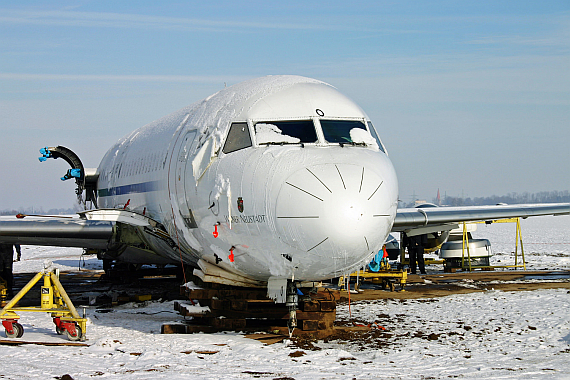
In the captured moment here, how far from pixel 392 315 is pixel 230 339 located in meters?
4.41

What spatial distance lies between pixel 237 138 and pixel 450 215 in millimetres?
11720

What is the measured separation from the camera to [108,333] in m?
11.2

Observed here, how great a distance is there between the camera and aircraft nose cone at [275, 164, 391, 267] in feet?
27.7

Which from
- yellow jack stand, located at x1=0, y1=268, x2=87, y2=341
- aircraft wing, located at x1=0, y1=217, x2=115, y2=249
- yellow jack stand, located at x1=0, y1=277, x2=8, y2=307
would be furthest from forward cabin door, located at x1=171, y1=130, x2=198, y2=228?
yellow jack stand, located at x1=0, y1=277, x2=8, y2=307

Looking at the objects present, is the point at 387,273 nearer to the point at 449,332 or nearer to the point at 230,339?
the point at 449,332

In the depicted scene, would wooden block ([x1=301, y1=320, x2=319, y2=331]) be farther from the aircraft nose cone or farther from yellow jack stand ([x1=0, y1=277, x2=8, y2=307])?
yellow jack stand ([x1=0, y1=277, x2=8, y2=307])

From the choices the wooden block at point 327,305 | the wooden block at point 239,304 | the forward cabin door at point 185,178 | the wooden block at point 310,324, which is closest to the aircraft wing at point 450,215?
the wooden block at point 327,305

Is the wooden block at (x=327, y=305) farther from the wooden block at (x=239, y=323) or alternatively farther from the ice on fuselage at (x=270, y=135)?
the ice on fuselage at (x=270, y=135)

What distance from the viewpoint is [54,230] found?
1511cm

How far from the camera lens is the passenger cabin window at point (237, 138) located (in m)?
9.86

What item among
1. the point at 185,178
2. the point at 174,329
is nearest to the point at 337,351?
the point at 174,329

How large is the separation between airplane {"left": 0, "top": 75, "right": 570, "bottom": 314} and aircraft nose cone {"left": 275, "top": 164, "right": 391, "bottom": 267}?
15mm

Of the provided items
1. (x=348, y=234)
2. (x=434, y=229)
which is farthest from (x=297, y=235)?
(x=434, y=229)

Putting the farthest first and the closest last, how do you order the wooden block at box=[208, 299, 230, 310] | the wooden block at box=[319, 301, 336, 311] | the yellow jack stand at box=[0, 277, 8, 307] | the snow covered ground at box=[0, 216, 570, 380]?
the yellow jack stand at box=[0, 277, 8, 307], the wooden block at box=[319, 301, 336, 311], the wooden block at box=[208, 299, 230, 310], the snow covered ground at box=[0, 216, 570, 380]
